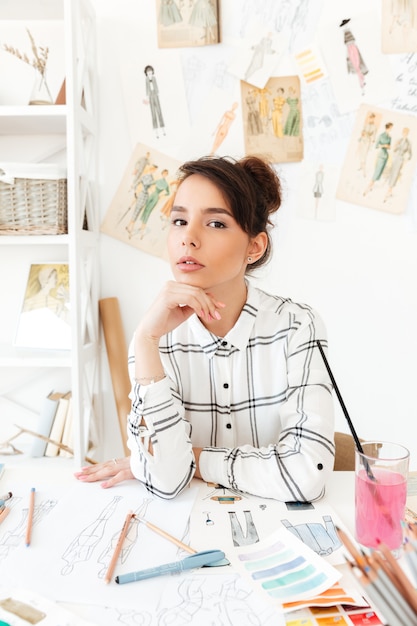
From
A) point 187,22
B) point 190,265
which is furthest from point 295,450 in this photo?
point 187,22

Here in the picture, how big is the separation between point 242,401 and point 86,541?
0.51 meters

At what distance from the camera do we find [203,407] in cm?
122

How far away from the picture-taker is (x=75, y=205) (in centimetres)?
170

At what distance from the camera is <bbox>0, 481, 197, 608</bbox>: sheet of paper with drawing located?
67 centimetres

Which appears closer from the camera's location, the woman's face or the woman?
the woman

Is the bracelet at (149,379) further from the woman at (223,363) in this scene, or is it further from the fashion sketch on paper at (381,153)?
the fashion sketch on paper at (381,153)

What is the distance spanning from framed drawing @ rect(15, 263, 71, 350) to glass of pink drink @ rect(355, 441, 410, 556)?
1.26m

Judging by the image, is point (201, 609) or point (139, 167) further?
point (139, 167)

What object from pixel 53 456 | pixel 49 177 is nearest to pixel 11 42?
pixel 49 177

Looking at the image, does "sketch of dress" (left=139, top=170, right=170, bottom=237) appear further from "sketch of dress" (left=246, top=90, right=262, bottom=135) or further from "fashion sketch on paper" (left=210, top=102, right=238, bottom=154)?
"sketch of dress" (left=246, top=90, right=262, bottom=135)

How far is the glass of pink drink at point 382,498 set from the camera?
760 mm

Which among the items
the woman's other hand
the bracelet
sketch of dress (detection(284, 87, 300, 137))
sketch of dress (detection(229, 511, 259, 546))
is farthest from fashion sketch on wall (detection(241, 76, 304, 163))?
sketch of dress (detection(229, 511, 259, 546))

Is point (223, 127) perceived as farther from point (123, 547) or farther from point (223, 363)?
point (123, 547)

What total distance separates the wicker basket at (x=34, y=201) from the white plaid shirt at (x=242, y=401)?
694mm
